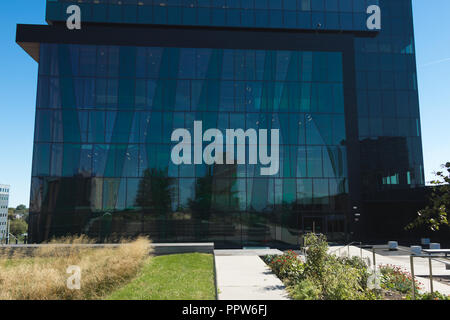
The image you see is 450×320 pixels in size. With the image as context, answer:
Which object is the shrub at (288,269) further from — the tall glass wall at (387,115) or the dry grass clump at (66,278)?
the tall glass wall at (387,115)

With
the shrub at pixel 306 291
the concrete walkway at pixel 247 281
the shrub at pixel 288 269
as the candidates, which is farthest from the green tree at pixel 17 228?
the shrub at pixel 306 291

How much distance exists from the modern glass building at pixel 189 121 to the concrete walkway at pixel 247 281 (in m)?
9.05

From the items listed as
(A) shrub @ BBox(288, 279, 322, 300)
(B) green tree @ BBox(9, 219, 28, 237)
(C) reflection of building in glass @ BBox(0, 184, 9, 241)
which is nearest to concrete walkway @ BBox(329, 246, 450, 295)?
(A) shrub @ BBox(288, 279, 322, 300)

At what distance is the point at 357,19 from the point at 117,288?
3083 centimetres

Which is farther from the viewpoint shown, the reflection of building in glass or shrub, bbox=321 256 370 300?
the reflection of building in glass

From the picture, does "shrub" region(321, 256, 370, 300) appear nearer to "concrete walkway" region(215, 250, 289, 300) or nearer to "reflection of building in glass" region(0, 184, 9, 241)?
"concrete walkway" region(215, 250, 289, 300)

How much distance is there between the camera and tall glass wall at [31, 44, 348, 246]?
24.0 m

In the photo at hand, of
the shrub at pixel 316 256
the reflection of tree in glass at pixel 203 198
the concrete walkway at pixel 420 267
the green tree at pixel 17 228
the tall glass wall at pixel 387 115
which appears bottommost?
the green tree at pixel 17 228

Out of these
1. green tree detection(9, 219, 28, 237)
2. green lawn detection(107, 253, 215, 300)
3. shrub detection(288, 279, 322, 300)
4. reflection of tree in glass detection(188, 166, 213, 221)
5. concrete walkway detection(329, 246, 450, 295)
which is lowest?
green tree detection(9, 219, 28, 237)

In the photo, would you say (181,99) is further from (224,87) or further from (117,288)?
(117,288)

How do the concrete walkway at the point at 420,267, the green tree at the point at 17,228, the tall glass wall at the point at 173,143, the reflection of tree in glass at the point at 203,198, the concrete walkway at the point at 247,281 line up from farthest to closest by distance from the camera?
the green tree at the point at 17,228, the reflection of tree in glass at the point at 203,198, the tall glass wall at the point at 173,143, the concrete walkway at the point at 420,267, the concrete walkway at the point at 247,281

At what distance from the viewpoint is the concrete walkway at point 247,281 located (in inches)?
376

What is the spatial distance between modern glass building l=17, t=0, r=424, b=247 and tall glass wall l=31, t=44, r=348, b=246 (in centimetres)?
9
